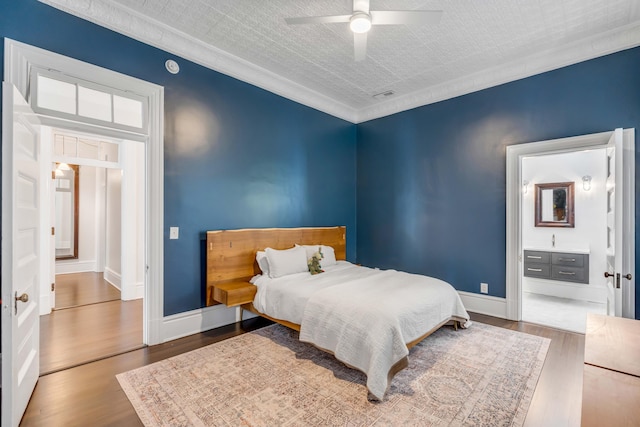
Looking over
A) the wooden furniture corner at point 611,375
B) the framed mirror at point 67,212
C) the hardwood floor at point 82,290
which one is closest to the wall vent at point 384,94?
the wooden furniture corner at point 611,375

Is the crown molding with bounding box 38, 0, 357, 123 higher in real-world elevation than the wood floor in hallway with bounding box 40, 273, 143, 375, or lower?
higher

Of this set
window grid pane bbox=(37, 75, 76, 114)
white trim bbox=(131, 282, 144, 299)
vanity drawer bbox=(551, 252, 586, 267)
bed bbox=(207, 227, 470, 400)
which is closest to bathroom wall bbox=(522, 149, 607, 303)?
vanity drawer bbox=(551, 252, 586, 267)

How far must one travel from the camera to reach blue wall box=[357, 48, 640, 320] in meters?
3.27

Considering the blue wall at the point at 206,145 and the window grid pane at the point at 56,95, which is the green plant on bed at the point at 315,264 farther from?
the window grid pane at the point at 56,95

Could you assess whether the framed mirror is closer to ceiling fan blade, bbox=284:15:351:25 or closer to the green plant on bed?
the green plant on bed

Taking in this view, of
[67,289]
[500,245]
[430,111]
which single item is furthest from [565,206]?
[67,289]

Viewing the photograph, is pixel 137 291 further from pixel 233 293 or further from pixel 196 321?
pixel 233 293

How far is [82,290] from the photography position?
524cm

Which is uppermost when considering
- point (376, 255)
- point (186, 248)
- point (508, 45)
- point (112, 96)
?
point (508, 45)

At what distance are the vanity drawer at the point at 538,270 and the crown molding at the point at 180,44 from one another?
181 inches

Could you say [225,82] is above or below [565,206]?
above

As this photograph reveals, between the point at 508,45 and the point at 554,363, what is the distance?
322 cm

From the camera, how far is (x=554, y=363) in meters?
2.72

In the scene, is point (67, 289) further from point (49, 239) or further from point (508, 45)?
point (508, 45)
